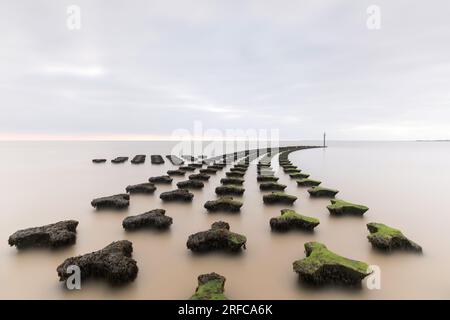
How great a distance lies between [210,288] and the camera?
491 centimetres

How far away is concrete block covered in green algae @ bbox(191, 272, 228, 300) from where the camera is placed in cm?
468

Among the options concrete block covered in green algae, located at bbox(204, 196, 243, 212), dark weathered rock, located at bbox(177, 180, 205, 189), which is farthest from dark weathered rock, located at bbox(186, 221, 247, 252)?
dark weathered rock, located at bbox(177, 180, 205, 189)

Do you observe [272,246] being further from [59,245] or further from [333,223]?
[59,245]

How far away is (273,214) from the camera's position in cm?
1067

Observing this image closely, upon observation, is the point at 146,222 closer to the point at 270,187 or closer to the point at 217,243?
the point at 217,243

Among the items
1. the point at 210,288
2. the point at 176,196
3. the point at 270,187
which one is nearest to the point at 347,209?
the point at 270,187

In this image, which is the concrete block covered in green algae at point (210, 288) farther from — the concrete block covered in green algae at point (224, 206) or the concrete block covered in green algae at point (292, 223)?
the concrete block covered in green algae at point (224, 206)

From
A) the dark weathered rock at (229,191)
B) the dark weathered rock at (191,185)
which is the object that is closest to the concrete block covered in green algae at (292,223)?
the dark weathered rock at (229,191)

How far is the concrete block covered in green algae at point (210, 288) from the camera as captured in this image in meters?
4.68

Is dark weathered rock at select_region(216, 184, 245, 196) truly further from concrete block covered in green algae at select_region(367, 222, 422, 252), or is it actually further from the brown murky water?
concrete block covered in green algae at select_region(367, 222, 422, 252)

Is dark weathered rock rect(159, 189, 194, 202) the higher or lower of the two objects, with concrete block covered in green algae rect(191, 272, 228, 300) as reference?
lower
